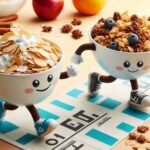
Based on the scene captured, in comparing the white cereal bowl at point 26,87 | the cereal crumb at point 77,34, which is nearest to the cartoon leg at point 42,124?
the white cereal bowl at point 26,87

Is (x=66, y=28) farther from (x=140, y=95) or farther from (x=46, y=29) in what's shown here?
(x=140, y=95)

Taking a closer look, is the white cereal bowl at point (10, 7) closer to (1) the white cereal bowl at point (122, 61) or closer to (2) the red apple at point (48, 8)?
(2) the red apple at point (48, 8)

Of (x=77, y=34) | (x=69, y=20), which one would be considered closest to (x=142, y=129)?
(x=77, y=34)

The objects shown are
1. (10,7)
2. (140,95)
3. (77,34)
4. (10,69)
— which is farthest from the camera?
(10,7)

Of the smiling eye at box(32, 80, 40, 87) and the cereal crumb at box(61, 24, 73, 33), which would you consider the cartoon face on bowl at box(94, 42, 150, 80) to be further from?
the cereal crumb at box(61, 24, 73, 33)

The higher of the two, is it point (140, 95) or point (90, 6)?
point (90, 6)

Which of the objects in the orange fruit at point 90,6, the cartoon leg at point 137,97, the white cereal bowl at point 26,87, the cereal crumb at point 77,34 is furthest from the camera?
the orange fruit at point 90,6

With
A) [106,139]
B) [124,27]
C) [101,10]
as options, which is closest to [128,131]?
[106,139]
